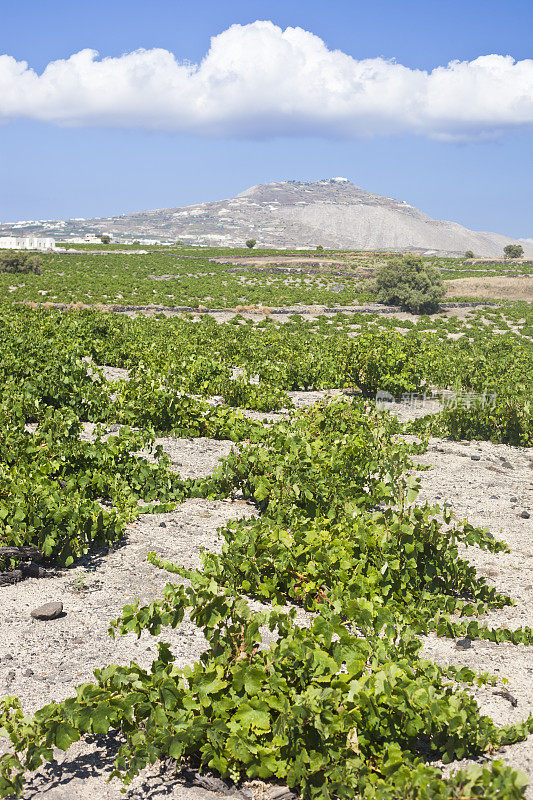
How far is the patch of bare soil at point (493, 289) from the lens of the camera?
54.7 meters

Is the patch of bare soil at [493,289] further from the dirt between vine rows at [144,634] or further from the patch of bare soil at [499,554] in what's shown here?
the dirt between vine rows at [144,634]

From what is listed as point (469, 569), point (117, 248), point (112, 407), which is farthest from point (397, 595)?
point (117, 248)

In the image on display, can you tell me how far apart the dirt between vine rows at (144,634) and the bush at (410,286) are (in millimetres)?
34490

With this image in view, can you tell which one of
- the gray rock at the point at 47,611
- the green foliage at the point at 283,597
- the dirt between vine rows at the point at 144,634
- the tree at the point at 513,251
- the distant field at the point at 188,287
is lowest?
the dirt between vine rows at the point at 144,634

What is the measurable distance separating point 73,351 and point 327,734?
1219 cm

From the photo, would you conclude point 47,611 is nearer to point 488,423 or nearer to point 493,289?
point 488,423

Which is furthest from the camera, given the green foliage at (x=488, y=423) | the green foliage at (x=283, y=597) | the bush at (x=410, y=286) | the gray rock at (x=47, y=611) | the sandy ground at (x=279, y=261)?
the sandy ground at (x=279, y=261)

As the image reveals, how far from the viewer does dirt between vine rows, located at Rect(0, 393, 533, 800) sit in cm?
360

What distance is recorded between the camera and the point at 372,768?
3.47 metres

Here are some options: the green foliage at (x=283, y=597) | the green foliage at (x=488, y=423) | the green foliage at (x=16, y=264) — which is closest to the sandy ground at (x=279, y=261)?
the green foliage at (x=16, y=264)

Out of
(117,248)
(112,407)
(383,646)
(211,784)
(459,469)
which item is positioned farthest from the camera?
(117,248)

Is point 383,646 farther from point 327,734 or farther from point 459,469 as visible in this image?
point 459,469

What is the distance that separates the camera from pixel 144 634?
201 inches

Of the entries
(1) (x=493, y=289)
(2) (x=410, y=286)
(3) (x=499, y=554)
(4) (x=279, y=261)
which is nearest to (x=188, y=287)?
(2) (x=410, y=286)
